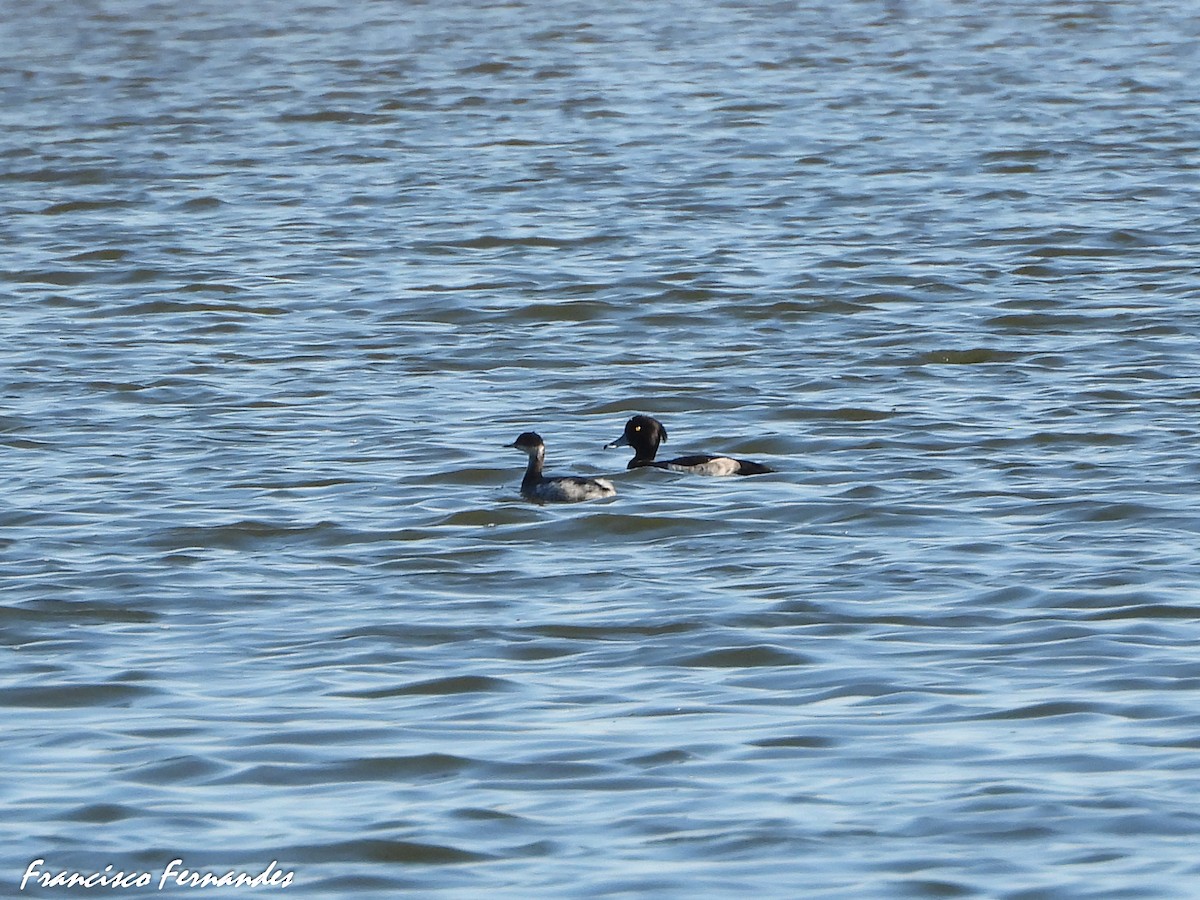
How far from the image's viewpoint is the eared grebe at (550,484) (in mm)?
12430

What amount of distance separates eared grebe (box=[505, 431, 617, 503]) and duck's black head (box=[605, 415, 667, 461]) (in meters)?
0.57

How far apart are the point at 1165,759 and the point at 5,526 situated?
240 inches

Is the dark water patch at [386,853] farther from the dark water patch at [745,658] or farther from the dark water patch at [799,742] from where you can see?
the dark water patch at [745,658]

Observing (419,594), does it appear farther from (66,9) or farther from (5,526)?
(66,9)

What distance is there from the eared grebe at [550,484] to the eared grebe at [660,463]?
494 millimetres

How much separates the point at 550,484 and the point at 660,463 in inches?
38.8

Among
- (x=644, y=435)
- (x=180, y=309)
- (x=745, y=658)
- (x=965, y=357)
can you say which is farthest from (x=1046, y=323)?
(x=745, y=658)

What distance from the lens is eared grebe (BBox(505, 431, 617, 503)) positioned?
40.8ft

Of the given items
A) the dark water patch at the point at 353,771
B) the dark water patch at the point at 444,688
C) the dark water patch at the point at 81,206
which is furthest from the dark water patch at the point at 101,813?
the dark water patch at the point at 81,206

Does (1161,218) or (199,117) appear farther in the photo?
(199,117)

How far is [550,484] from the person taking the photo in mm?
12484

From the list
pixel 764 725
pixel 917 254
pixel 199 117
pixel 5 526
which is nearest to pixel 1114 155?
pixel 917 254

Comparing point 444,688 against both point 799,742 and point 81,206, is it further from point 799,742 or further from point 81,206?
point 81,206

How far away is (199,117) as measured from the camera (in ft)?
93.3
